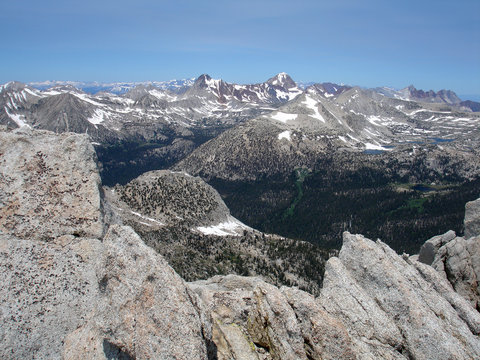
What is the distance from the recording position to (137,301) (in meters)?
12.6

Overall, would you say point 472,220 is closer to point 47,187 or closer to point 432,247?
point 432,247

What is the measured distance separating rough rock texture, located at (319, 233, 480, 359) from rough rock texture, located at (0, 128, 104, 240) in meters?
14.5

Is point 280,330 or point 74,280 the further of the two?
point 280,330

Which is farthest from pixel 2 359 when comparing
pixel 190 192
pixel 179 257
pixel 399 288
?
pixel 190 192

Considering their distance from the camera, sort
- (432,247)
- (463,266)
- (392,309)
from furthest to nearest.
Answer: (432,247)
(463,266)
(392,309)

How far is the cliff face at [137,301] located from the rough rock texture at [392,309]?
0.07 metres

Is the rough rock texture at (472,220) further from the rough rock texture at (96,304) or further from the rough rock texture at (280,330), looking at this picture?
the rough rock texture at (96,304)

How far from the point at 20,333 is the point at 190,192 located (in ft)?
370

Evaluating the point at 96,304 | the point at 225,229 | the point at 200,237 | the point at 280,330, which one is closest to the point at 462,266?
the point at 280,330

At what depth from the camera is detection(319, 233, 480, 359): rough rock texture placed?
701 inches

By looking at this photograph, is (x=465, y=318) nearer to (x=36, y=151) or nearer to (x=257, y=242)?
(x=36, y=151)

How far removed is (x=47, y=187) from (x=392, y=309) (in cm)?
2082

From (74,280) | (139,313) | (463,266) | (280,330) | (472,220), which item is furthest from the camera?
(472,220)

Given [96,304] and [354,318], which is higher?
[96,304]
